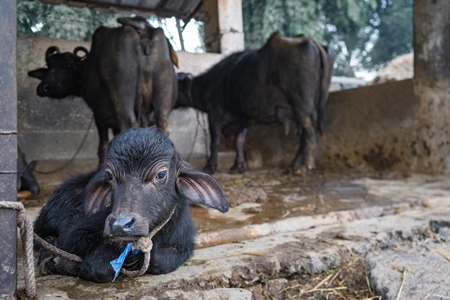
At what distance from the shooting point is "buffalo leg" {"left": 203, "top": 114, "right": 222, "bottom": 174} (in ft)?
22.1

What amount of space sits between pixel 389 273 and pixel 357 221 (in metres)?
0.90

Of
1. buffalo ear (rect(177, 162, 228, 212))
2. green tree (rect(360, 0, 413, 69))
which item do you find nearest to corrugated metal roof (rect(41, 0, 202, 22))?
buffalo ear (rect(177, 162, 228, 212))

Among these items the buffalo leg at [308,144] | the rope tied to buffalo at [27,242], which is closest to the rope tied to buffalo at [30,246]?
the rope tied to buffalo at [27,242]

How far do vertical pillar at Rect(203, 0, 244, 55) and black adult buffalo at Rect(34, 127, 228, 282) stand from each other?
6682 millimetres

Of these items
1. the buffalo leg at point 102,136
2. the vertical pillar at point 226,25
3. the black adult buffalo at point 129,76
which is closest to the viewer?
the black adult buffalo at point 129,76

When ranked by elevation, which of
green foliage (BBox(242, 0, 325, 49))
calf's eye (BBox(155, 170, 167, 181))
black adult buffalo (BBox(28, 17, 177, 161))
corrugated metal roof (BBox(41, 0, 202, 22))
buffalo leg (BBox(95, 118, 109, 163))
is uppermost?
green foliage (BBox(242, 0, 325, 49))

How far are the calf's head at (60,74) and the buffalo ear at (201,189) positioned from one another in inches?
168

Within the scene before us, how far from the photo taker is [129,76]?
4.46m

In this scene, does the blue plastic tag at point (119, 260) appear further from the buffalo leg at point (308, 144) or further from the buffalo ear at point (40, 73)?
the buffalo ear at point (40, 73)

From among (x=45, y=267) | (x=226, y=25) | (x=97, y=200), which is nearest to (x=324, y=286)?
(x=97, y=200)

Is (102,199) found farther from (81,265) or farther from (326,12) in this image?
(326,12)

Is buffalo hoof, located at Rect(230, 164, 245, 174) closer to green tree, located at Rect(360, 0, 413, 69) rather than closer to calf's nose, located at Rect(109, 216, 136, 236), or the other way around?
calf's nose, located at Rect(109, 216, 136, 236)

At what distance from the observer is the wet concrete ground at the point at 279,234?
195cm

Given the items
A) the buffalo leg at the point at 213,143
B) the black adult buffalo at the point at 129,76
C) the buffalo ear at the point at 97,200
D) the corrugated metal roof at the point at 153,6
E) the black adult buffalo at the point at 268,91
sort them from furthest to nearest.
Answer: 1. the corrugated metal roof at the point at 153,6
2. the buffalo leg at the point at 213,143
3. the black adult buffalo at the point at 268,91
4. the black adult buffalo at the point at 129,76
5. the buffalo ear at the point at 97,200
